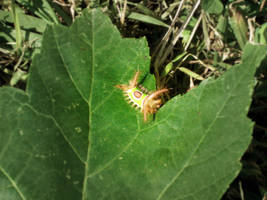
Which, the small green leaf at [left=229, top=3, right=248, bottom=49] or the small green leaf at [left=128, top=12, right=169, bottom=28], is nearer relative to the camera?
the small green leaf at [left=229, top=3, right=248, bottom=49]

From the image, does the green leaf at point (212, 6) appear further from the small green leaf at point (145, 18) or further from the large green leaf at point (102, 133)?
the large green leaf at point (102, 133)

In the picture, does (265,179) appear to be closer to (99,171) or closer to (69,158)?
(99,171)

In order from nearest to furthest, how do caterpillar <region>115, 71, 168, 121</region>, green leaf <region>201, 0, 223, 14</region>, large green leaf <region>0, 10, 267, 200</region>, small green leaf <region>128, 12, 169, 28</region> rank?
large green leaf <region>0, 10, 267, 200</region> → caterpillar <region>115, 71, 168, 121</region> → green leaf <region>201, 0, 223, 14</region> → small green leaf <region>128, 12, 169, 28</region>

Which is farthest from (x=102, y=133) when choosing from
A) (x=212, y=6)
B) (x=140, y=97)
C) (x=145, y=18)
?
(x=212, y=6)

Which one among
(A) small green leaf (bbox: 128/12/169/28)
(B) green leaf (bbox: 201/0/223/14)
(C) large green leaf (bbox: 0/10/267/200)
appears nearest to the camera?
(C) large green leaf (bbox: 0/10/267/200)

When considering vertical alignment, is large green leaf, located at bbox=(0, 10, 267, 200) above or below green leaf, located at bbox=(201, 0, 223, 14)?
below

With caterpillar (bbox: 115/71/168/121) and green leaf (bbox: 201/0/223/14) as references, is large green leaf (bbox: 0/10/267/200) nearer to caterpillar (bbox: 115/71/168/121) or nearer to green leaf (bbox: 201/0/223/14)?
caterpillar (bbox: 115/71/168/121)

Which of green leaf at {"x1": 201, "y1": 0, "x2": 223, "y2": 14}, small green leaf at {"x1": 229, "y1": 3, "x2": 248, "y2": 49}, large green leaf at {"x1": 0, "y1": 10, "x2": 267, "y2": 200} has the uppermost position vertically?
green leaf at {"x1": 201, "y1": 0, "x2": 223, "y2": 14}

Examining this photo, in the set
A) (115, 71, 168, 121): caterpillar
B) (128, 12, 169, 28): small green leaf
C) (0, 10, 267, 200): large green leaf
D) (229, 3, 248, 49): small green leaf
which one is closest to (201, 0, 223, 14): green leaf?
(229, 3, 248, 49): small green leaf
